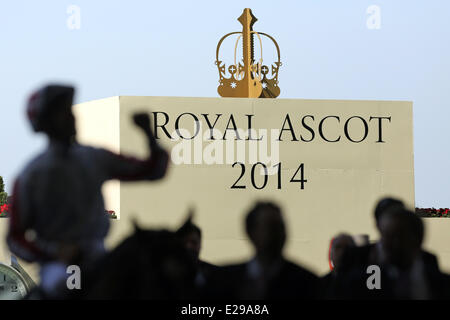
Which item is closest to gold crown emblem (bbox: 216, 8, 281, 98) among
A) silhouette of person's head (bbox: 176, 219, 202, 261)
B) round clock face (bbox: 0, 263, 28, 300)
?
round clock face (bbox: 0, 263, 28, 300)

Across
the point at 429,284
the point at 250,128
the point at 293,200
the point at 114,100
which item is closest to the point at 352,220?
the point at 293,200

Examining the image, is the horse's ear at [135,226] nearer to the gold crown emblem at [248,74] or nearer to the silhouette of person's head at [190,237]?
the silhouette of person's head at [190,237]

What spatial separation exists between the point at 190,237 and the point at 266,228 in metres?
0.35

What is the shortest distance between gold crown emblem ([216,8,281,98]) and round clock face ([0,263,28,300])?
330 centimetres

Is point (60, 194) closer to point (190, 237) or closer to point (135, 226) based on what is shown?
point (135, 226)

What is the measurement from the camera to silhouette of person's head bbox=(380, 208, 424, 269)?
3719mm

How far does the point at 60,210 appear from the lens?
3424mm

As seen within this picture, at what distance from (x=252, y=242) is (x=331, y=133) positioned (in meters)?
9.22

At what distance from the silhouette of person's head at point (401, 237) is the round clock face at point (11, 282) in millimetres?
7500

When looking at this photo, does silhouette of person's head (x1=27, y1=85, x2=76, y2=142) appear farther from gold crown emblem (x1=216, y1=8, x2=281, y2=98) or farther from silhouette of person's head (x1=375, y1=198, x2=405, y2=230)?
gold crown emblem (x1=216, y1=8, x2=281, y2=98)

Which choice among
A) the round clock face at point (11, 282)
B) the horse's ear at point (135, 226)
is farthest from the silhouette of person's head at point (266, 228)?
the round clock face at point (11, 282)

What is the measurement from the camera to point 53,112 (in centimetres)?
350

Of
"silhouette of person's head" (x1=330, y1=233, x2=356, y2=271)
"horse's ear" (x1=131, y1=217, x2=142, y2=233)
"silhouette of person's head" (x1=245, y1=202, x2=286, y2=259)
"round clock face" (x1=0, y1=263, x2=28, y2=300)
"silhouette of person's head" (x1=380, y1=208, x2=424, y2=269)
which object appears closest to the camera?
"horse's ear" (x1=131, y1=217, x2=142, y2=233)

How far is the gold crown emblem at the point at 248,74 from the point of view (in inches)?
483
